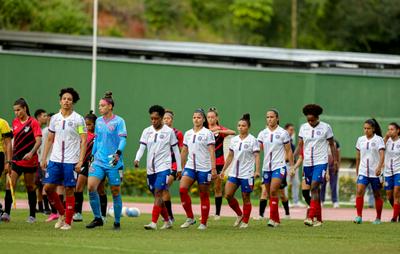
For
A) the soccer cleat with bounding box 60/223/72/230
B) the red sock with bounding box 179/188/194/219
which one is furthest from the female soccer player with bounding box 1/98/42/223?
the red sock with bounding box 179/188/194/219

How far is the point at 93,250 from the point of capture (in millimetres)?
16922

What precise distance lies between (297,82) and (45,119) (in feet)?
51.1

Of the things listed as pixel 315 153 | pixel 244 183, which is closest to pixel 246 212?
pixel 244 183

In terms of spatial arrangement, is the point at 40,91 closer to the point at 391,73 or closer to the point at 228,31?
the point at 391,73

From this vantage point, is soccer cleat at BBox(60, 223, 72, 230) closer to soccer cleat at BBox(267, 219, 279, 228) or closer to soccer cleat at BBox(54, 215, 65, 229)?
soccer cleat at BBox(54, 215, 65, 229)

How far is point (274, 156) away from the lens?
23.4 metres

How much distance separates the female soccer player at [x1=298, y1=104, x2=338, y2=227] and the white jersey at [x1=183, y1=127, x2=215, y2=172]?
7.49 feet

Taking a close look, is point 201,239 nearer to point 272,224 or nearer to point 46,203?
point 272,224

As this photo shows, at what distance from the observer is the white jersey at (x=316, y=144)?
76.8ft

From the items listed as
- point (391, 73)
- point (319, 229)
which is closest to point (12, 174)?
point (319, 229)

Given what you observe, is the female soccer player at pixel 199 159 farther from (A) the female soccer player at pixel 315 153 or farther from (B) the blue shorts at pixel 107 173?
(A) the female soccer player at pixel 315 153

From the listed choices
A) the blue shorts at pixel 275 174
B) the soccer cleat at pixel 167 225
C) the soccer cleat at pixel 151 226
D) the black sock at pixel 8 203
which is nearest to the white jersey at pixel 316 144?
the blue shorts at pixel 275 174

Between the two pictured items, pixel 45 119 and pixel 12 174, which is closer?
pixel 12 174

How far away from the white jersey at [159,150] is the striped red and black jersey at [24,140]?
2719 millimetres
